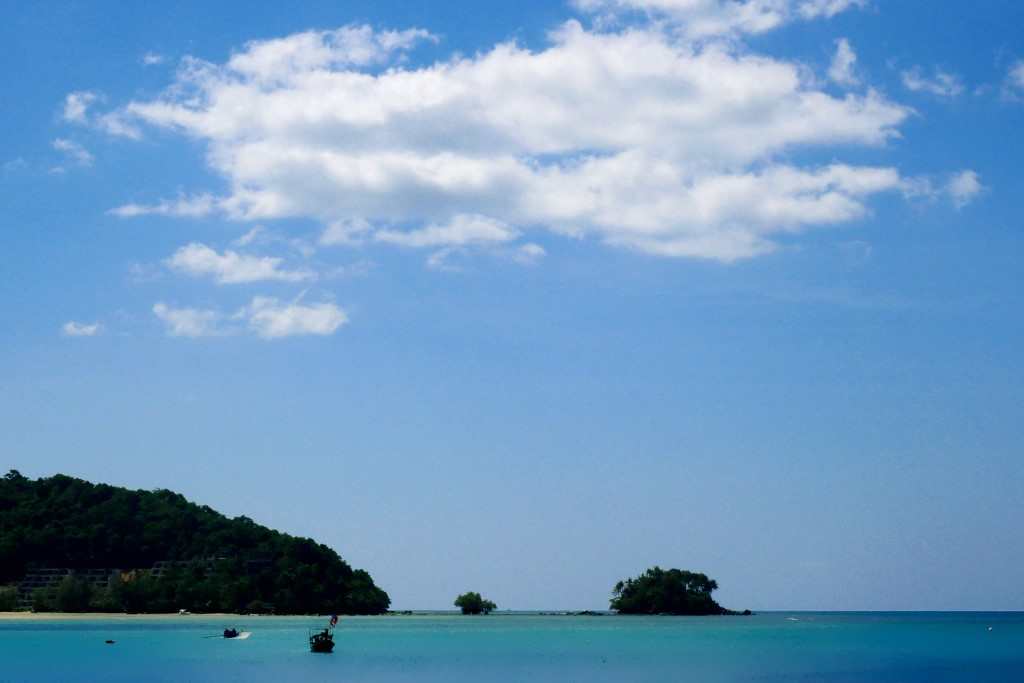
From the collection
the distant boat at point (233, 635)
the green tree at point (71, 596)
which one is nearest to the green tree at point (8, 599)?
the green tree at point (71, 596)

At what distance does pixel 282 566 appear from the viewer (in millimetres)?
196125

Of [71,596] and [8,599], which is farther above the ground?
[71,596]

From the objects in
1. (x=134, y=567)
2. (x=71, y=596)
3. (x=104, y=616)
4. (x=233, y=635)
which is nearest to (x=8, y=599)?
(x=71, y=596)

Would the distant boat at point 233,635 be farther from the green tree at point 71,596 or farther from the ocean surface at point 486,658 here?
the green tree at point 71,596

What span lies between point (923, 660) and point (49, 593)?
140m

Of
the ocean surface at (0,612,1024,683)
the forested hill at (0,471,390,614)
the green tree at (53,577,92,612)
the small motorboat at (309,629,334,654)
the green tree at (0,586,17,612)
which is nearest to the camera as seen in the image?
the ocean surface at (0,612,1024,683)

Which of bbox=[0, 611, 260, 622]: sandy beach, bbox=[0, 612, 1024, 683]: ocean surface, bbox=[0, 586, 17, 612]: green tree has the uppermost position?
bbox=[0, 586, 17, 612]: green tree

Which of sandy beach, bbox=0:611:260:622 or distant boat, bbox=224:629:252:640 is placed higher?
sandy beach, bbox=0:611:260:622

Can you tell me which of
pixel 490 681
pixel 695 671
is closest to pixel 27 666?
pixel 490 681

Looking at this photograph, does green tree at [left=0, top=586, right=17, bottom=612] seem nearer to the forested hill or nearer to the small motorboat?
the forested hill

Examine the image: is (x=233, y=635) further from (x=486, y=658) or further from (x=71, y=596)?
(x=71, y=596)

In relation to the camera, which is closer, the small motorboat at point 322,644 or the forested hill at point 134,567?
the small motorboat at point 322,644

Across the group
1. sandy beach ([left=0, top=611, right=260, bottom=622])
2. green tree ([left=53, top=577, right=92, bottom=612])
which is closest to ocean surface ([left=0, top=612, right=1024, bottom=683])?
sandy beach ([left=0, top=611, right=260, bottom=622])

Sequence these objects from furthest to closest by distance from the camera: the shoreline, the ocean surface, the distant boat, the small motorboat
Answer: the shoreline
the distant boat
the small motorboat
the ocean surface
